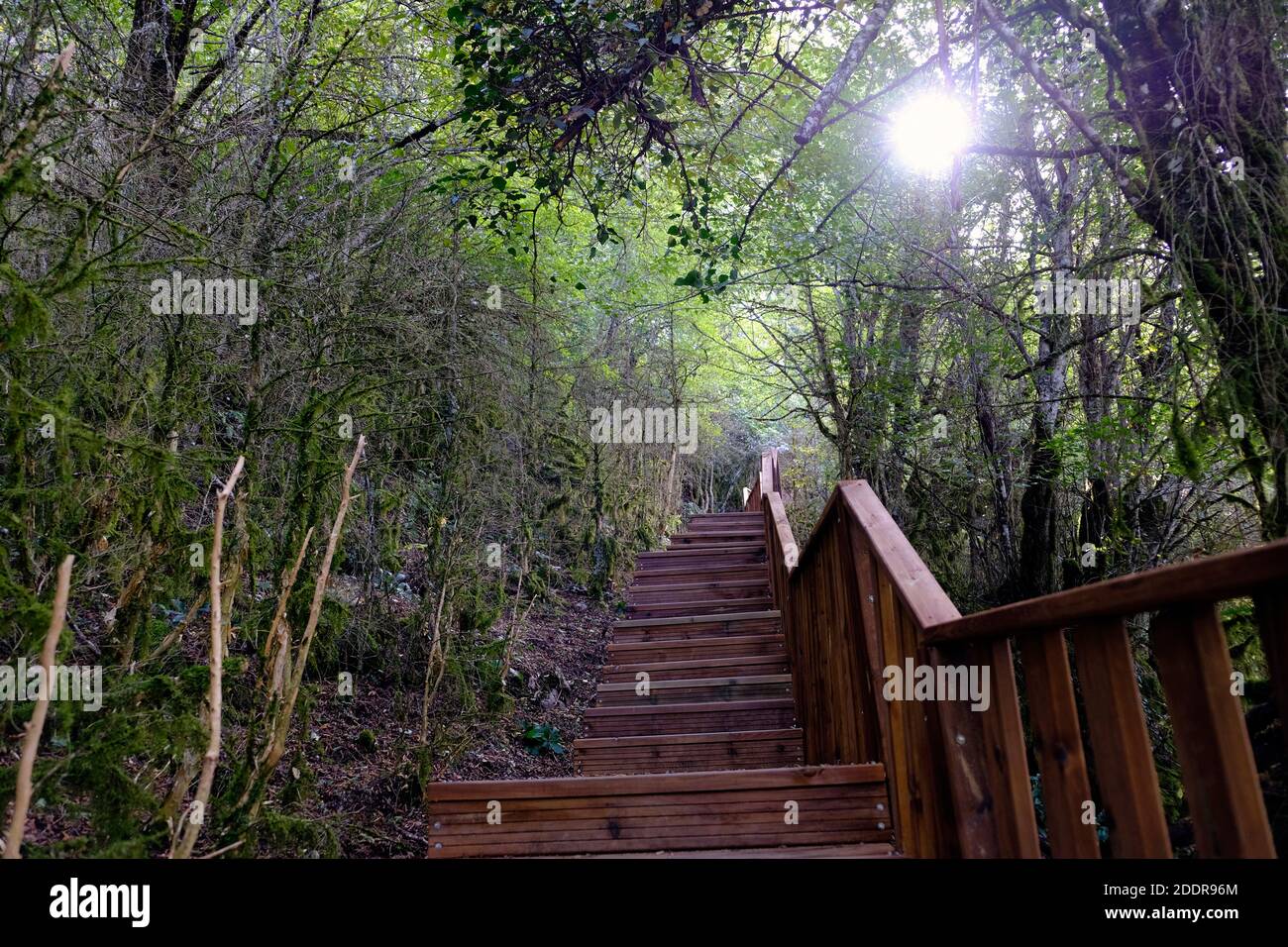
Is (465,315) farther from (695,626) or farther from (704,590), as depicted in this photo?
(704,590)

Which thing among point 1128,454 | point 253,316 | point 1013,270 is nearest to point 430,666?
point 253,316

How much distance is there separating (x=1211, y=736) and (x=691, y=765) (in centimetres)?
375

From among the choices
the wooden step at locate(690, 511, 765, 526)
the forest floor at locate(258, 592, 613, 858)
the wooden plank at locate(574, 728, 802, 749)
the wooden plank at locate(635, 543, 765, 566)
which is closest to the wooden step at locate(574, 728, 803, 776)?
the wooden plank at locate(574, 728, 802, 749)

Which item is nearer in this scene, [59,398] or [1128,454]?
[59,398]

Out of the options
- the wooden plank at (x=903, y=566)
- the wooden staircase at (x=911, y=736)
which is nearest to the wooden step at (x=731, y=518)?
the wooden staircase at (x=911, y=736)

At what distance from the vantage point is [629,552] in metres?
10.4

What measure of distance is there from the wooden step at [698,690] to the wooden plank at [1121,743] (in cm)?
422

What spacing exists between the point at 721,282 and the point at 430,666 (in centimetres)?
253

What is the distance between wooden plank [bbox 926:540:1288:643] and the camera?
0.95 meters

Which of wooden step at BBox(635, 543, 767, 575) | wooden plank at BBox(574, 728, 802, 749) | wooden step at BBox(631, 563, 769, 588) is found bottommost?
wooden plank at BBox(574, 728, 802, 749)

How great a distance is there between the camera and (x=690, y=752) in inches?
180

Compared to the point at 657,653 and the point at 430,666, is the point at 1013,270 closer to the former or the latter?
the point at 657,653

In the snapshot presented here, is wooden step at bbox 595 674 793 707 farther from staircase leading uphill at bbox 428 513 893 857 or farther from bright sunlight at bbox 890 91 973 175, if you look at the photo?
bright sunlight at bbox 890 91 973 175

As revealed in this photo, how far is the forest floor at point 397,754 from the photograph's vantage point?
130 inches
